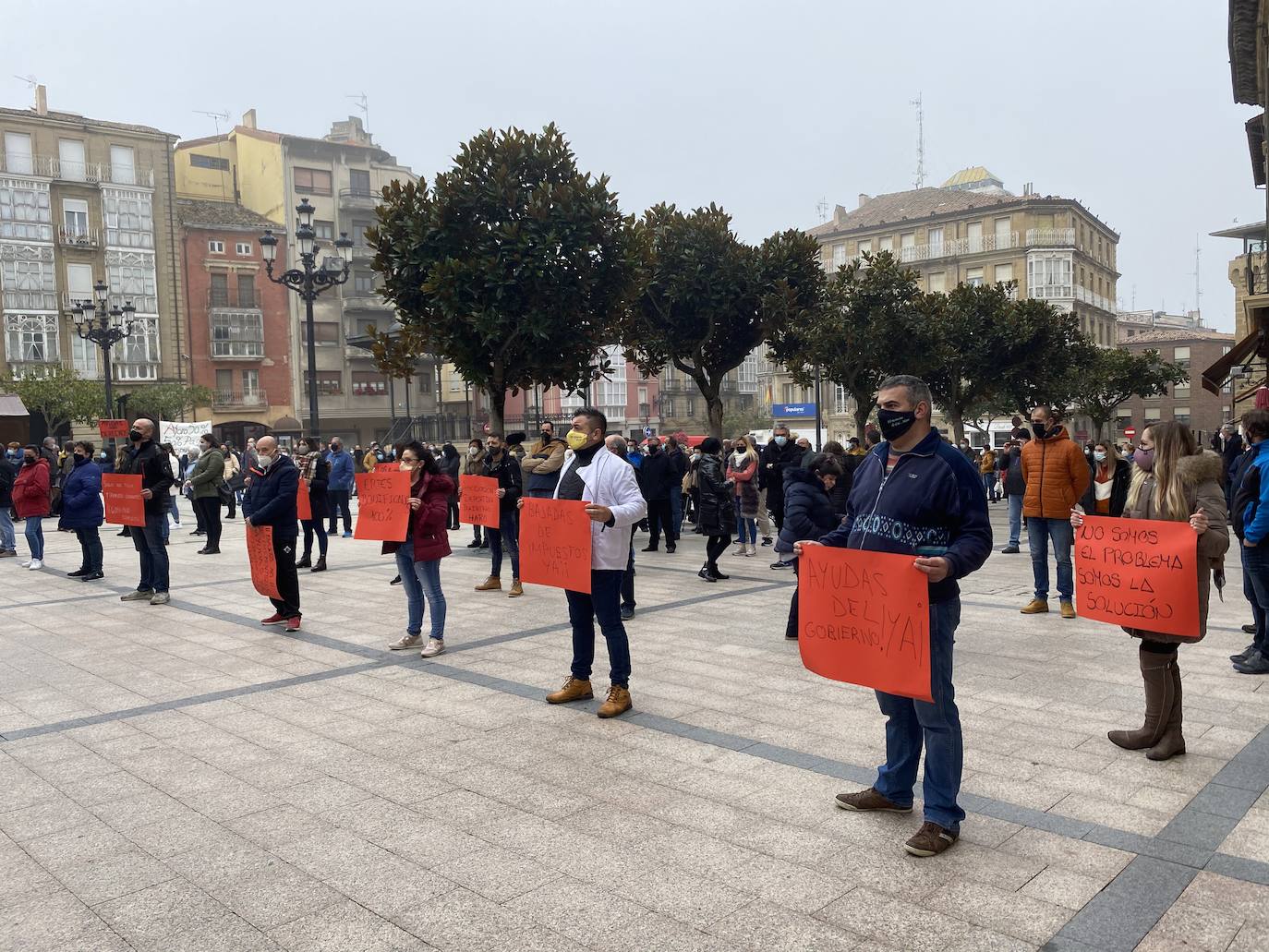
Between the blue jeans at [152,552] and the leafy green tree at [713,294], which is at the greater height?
the leafy green tree at [713,294]

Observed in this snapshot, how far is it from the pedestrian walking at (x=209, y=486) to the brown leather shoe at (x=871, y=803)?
13.1 m

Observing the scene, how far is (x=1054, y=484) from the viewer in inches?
343

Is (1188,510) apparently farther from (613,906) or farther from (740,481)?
(740,481)

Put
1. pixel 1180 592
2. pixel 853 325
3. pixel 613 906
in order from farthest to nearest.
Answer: pixel 853 325, pixel 1180 592, pixel 613 906

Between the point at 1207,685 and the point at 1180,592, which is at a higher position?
the point at 1180,592

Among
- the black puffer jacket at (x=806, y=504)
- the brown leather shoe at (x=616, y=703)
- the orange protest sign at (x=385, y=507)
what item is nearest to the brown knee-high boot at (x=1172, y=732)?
the brown leather shoe at (x=616, y=703)

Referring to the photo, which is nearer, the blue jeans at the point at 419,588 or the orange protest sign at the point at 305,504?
the blue jeans at the point at 419,588

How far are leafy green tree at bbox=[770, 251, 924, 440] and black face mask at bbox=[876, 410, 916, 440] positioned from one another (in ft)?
64.4

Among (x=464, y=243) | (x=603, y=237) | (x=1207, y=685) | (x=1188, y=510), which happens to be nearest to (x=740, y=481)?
(x=603, y=237)

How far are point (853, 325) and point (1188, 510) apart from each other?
2043 centimetres

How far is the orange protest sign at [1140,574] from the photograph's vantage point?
4855 mm

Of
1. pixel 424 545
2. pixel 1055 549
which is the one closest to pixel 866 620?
pixel 424 545

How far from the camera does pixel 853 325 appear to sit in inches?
982

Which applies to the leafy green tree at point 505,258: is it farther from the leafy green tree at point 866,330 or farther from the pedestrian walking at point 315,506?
the leafy green tree at point 866,330
